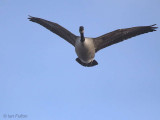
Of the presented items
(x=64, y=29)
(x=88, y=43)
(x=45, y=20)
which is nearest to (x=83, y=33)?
(x=88, y=43)

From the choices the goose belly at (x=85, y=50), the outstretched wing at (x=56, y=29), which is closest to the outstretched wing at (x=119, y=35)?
the goose belly at (x=85, y=50)

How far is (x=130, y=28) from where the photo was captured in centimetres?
1803

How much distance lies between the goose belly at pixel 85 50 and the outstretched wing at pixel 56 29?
1.13 meters

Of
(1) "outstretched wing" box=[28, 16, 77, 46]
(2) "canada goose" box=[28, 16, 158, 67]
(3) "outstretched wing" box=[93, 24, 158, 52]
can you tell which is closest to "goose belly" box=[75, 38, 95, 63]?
(2) "canada goose" box=[28, 16, 158, 67]

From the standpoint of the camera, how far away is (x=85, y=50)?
55.7 feet

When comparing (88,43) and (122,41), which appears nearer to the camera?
(88,43)

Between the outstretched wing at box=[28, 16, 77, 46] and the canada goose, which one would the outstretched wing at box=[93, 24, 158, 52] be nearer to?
the canada goose

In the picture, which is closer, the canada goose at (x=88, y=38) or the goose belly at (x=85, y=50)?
the goose belly at (x=85, y=50)

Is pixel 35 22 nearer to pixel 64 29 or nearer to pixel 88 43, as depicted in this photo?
pixel 64 29

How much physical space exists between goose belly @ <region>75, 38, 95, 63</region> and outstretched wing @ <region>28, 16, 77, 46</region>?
3.71ft

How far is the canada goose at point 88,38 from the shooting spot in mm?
17125

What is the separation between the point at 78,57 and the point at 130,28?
3.65 meters

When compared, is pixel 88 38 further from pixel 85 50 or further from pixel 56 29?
pixel 56 29

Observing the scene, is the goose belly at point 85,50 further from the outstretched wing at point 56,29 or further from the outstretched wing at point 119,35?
the outstretched wing at point 56,29
